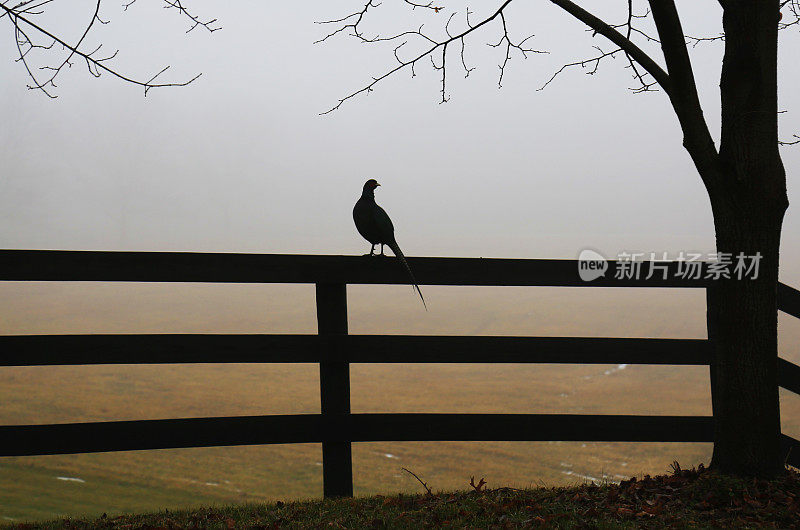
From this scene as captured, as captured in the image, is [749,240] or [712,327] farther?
[712,327]

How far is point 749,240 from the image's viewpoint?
4.71m

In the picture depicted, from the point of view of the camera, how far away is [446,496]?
4.81m

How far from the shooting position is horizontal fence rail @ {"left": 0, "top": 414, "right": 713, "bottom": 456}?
473 cm

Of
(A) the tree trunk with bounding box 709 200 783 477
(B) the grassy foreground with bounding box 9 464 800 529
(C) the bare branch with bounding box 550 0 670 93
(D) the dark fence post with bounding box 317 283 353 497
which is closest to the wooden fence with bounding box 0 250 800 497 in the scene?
(D) the dark fence post with bounding box 317 283 353 497

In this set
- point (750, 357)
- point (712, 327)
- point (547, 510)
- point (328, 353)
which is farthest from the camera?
point (712, 327)

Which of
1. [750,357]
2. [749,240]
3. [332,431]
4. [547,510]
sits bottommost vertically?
[547,510]

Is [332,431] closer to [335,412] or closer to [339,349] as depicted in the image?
[335,412]

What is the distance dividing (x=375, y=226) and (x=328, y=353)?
3.40 feet

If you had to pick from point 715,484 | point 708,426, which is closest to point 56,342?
point 715,484

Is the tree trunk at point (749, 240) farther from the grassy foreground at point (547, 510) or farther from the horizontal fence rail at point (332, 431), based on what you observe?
the horizontal fence rail at point (332, 431)

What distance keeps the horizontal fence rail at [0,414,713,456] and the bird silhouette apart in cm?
95

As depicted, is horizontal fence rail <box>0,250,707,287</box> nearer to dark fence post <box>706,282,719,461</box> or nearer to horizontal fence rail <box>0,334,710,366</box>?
horizontal fence rail <box>0,334,710,366</box>

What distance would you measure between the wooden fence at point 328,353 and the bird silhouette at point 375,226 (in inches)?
4.5

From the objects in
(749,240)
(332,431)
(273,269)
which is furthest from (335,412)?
(749,240)
